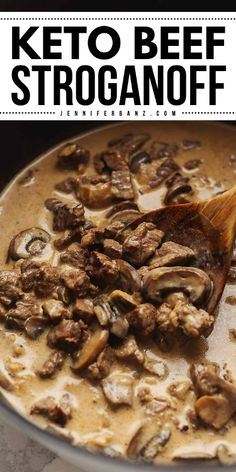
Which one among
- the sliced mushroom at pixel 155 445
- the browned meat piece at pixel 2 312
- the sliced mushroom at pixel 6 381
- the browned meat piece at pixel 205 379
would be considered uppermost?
the browned meat piece at pixel 2 312

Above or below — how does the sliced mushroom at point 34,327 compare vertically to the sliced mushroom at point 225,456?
above

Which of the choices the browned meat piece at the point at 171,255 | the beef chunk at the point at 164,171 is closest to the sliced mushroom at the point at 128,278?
the browned meat piece at the point at 171,255

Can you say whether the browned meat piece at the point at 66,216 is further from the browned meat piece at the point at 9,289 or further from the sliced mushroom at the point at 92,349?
the sliced mushroom at the point at 92,349

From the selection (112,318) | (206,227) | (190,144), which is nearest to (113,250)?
(112,318)

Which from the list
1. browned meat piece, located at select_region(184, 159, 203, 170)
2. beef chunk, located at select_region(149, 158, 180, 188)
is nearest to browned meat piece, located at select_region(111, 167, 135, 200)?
beef chunk, located at select_region(149, 158, 180, 188)

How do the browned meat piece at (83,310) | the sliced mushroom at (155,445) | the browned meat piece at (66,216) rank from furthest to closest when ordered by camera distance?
the browned meat piece at (66,216) < the browned meat piece at (83,310) < the sliced mushroom at (155,445)

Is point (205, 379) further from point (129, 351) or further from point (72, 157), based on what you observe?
point (72, 157)
